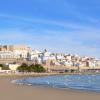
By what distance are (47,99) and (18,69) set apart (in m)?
139

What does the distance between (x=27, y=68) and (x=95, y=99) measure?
137966mm

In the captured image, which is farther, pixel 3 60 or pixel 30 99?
pixel 3 60

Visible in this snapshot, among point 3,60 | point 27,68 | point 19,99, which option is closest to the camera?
point 19,99

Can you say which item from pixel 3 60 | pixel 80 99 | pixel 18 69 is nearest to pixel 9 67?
pixel 18 69

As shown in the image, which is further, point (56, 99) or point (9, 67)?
point (9, 67)

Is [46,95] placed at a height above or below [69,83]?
below

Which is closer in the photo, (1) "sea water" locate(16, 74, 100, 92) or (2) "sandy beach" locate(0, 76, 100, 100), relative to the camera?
(2) "sandy beach" locate(0, 76, 100, 100)

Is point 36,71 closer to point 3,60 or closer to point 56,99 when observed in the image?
point 3,60

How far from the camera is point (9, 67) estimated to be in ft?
534

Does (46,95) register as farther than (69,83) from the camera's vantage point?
No

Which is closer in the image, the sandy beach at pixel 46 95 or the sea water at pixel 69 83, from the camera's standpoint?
the sandy beach at pixel 46 95

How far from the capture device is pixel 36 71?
158 metres

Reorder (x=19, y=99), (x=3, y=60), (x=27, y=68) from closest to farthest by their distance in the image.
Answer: (x=19, y=99) < (x=27, y=68) < (x=3, y=60)

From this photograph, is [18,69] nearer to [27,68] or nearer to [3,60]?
[27,68]
